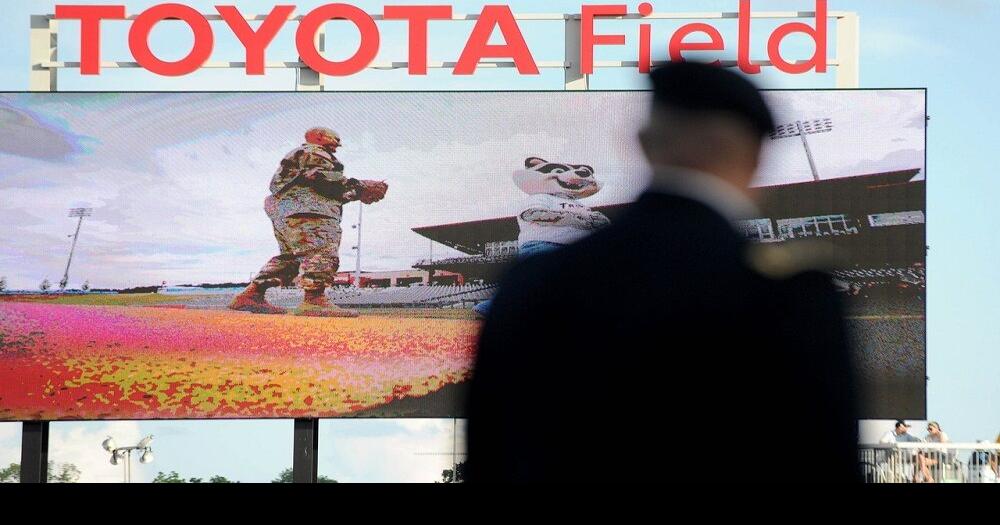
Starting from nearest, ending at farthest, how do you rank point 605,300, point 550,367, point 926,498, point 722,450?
point 926,498, point 722,450, point 550,367, point 605,300

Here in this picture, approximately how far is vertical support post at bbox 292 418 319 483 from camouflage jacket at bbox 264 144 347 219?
82.3 inches

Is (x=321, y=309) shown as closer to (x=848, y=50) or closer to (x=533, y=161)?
(x=533, y=161)

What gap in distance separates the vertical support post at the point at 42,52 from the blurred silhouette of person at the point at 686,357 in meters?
13.1

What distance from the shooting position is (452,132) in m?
12.9

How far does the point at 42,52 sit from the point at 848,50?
8319 mm

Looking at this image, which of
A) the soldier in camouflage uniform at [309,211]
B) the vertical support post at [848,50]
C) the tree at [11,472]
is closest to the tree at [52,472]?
the tree at [11,472]

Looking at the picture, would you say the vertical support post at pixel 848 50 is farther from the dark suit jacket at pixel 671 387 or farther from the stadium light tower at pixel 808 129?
the dark suit jacket at pixel 671 387

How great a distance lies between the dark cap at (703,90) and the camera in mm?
1337

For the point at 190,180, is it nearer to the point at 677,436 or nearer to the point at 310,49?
the point at 310,49

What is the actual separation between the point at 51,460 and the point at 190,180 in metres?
3.08

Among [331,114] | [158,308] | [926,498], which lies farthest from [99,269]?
[926,498]

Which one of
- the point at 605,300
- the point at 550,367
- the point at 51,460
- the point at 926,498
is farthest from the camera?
the point at 51,460

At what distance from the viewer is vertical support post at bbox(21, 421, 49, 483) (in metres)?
12.7

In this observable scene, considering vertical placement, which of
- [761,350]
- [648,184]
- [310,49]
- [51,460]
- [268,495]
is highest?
[310,49]
